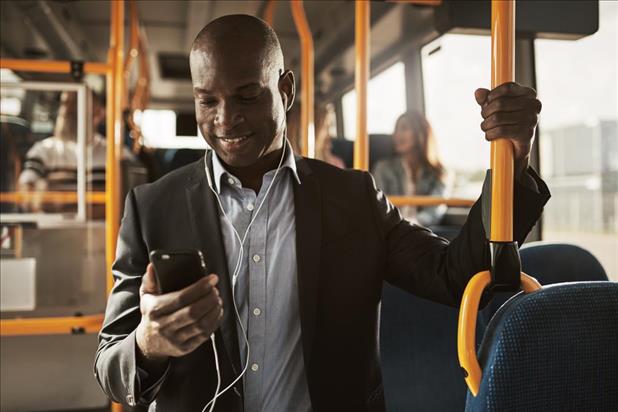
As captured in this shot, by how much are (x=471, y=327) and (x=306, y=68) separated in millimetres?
1915

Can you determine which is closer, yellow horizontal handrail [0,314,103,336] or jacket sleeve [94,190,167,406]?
jacket sleeve [94,190,167,406]

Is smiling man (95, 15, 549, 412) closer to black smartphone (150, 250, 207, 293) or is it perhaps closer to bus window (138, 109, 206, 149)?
black smartphone (150, 250, 207, 293)

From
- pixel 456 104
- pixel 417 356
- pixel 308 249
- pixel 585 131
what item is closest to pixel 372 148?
pixel 456 104

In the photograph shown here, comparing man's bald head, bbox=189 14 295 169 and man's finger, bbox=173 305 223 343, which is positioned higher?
man's bald head, bbox=189 14 295 169

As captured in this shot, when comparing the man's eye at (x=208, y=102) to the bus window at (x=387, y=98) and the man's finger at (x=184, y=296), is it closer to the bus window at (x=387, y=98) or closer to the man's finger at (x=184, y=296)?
the man's finger at (x=184, y=296)

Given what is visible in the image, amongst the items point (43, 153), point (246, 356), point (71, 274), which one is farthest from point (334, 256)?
point (43, 153)

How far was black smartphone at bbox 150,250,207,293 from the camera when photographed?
93cm

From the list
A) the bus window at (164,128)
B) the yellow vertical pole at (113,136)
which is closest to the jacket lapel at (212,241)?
Result: the yellow vertical pole at (113,136)

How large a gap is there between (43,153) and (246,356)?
2.17 metres

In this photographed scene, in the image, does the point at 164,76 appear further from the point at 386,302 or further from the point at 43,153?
the point at 386,302

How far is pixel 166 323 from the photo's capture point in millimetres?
953

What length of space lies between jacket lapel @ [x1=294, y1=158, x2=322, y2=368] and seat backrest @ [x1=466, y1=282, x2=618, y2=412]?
40 centimetres

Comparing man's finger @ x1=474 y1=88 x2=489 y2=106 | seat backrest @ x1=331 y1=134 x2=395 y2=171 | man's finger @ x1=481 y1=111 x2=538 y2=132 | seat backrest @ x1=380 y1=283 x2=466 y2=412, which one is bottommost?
seat backrest @ x1=380 y1=283 x2=466 y2=412

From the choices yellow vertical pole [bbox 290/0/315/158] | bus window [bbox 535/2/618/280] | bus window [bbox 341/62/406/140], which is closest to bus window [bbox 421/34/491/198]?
bus window [bbox 341/62/406/140]
